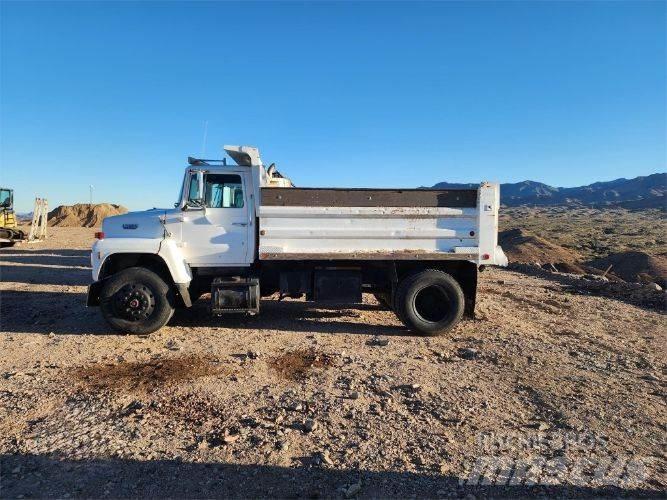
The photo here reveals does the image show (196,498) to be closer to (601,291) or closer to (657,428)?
(657,428)

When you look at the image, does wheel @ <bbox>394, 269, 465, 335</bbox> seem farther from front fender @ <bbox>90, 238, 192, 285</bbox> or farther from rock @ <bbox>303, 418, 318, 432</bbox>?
front fender @ <bbox>90, 238, 192, 285</bbox>

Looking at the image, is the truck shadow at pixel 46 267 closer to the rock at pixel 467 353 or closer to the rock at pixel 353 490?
the rock at pixel 467 353

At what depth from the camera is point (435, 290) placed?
751 cm

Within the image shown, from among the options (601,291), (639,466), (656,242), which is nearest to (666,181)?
(656,242)

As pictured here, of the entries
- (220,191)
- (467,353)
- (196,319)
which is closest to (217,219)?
(220,191)

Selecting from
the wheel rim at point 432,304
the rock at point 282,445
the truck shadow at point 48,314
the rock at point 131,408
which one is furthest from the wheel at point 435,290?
the truck shadow at point 48,314

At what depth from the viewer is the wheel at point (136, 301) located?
701cm

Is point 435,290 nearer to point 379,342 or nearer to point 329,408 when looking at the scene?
point 379,342

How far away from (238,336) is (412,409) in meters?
3.48

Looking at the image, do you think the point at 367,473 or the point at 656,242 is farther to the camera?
the point at 656,242

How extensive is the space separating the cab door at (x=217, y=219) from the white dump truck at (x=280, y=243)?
16mm

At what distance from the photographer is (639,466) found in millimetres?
3564

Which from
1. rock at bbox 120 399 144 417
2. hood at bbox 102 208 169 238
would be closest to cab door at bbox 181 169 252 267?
hood at bbox 102 208 169 238

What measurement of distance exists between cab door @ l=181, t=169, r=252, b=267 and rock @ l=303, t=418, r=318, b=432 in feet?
12.3
